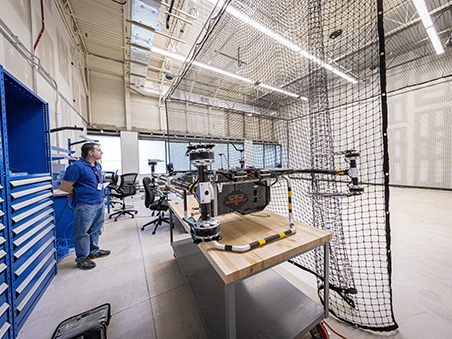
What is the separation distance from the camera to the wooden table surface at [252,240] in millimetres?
717

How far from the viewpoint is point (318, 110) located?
1.75 m

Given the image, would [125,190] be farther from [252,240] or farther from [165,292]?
[252,240]

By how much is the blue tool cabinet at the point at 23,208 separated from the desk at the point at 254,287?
122cm

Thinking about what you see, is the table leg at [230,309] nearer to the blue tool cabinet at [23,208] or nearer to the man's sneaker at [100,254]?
the blue tool cabinet at [23,208]

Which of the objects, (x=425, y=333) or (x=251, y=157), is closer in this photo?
(x=425, y=333)

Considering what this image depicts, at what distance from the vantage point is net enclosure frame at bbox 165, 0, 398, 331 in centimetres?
130

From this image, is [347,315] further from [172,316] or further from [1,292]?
[1,292]

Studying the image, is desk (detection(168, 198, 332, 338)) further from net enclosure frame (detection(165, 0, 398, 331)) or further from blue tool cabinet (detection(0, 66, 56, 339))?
blue tool cabinet (detection(0, 66, 56, 339))

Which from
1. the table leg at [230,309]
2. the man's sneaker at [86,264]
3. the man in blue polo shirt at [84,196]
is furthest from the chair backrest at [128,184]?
the table leg at [230,309]

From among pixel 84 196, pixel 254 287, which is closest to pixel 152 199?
pixel 84 196

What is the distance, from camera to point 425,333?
113 cm

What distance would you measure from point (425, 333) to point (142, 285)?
237 centimetres

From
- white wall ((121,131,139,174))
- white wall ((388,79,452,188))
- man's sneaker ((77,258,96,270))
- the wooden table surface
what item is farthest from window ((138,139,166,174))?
white wall ((388,79,452,188))

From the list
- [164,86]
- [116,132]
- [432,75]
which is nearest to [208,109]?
[164,86]
